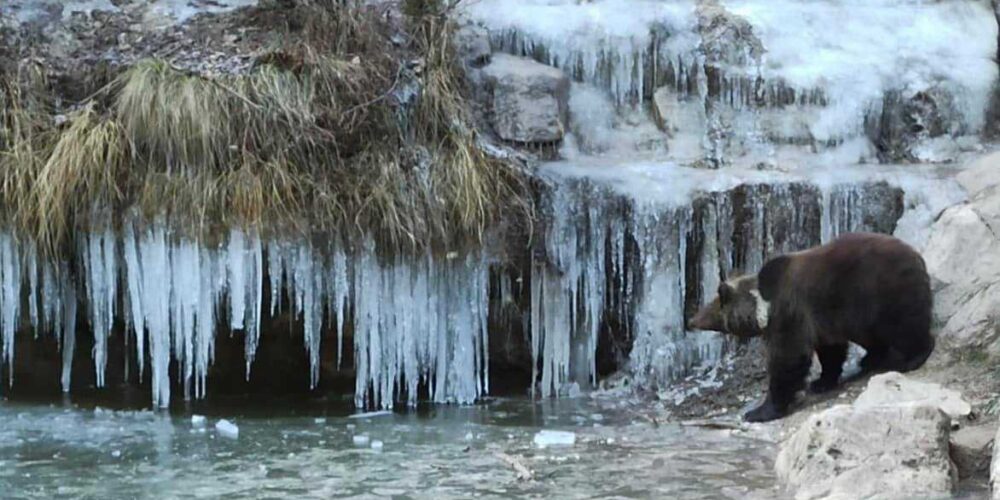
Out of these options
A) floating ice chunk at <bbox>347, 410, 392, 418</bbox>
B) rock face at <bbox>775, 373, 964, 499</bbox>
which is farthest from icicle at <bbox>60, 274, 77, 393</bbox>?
rock face at <bbox>775, 373, 964, 499</bbox>

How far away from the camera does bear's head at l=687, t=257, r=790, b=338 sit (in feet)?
29.5

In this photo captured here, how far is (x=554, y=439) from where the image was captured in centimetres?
817

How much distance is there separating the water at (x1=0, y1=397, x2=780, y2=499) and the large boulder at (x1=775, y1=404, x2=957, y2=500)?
284 millimetres

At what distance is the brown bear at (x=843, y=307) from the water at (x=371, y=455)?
0.60 m

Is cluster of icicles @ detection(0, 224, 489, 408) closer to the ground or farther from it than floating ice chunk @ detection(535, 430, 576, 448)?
farther from it

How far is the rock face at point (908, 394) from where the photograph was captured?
24.7 feet

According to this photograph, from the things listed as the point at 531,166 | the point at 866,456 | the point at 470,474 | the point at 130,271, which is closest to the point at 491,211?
the point at 531,166

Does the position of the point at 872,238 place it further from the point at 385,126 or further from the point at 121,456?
the point at 121,456

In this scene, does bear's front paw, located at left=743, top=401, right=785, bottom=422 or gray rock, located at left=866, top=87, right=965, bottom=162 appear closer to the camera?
bear's front paw, located at left=743, top=401, right=785, bottom=422

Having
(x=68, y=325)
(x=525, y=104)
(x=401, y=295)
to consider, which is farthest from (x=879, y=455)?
(x=68, y=325)

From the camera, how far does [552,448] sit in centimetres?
794

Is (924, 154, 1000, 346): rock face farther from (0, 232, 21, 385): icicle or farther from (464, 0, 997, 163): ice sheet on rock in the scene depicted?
(0, 232, 21, 385): icicle

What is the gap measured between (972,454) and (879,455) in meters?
0.60

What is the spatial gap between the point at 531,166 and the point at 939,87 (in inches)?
143
